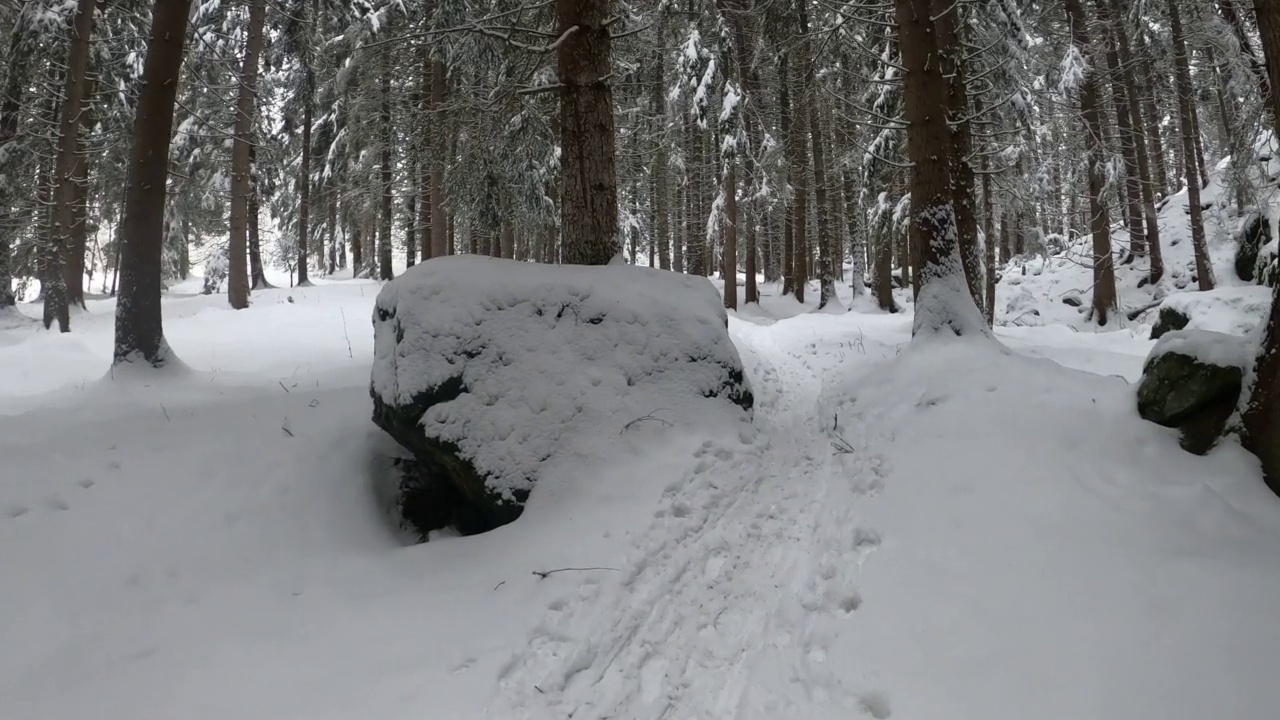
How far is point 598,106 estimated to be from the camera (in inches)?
243

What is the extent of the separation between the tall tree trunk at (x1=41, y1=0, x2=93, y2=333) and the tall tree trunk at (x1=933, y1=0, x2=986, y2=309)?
14700 mm

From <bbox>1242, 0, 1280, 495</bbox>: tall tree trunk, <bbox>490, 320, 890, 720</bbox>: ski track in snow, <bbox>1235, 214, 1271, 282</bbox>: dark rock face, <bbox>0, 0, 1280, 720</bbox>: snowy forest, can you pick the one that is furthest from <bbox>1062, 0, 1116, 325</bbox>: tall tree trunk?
<bbox>490, 320, 890, 720</bbox>: ski track in snow

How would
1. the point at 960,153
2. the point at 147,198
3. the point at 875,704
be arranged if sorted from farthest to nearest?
the point at 960,153 → the point at 147,198 → the point at 875,704

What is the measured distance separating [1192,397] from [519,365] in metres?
5.01

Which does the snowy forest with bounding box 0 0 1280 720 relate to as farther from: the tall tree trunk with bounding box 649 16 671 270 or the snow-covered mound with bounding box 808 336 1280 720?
the tall tree trunk with bounding box 649 16 671 270

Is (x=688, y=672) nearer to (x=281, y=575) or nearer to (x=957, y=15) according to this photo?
(x=281, y=575)

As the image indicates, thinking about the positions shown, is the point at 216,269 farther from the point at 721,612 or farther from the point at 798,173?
the point at 721,612

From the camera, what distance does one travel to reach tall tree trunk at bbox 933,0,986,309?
8062mm

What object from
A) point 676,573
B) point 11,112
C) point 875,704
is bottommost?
point 875,704

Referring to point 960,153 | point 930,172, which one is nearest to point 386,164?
point 960,153

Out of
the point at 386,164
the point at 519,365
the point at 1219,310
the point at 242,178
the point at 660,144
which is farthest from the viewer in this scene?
the point at 386,164

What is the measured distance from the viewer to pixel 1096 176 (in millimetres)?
13242

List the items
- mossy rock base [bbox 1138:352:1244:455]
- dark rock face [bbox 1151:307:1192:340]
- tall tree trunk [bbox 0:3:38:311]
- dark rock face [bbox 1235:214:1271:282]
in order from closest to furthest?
1. mossy rock base [bbox 1138:352:1244:455]
2. tall tree trunk [bbox 0:3:38:311]
3. dark rock face [bbox 1151:307:1192:340]
4. dark rock face [bbox 1235:214:1271:282]

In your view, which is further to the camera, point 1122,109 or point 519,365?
point 1122,109
